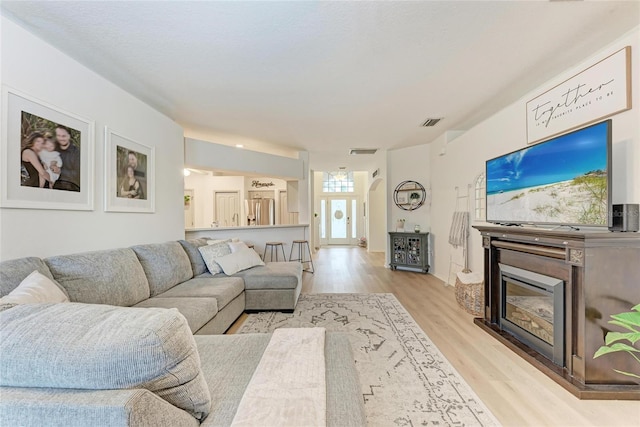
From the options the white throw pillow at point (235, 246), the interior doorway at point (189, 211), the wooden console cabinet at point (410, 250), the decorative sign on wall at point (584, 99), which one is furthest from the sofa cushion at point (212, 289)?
the interior doorway at point (189, 211)

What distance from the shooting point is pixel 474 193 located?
3.92m

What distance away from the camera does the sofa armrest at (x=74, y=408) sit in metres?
0.59

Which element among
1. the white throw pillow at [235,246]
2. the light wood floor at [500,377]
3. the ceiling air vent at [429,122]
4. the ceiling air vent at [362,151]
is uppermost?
the ceiling air vent at [429,122]

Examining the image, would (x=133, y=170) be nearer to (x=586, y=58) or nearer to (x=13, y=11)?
(x=13, y=11)

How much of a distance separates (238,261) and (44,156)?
2003 millimetres

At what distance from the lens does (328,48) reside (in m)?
2.28

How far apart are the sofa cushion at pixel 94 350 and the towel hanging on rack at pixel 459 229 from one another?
412 centimetres

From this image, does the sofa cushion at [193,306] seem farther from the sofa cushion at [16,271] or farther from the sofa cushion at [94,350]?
the sofa cushion at [94,350]

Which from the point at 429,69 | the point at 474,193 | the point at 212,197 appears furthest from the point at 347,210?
the point at 429,69

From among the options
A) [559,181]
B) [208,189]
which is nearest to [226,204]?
[208,189]

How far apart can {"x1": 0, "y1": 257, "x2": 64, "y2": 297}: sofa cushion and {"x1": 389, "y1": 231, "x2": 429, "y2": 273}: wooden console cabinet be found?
5137mm

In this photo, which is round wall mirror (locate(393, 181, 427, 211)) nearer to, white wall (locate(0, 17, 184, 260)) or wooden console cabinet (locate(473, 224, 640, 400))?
wooden console cabinet (locate(473, 224, 640, 400))

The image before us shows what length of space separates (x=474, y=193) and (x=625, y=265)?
7.33ft

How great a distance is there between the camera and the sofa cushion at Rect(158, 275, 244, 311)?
262cm
